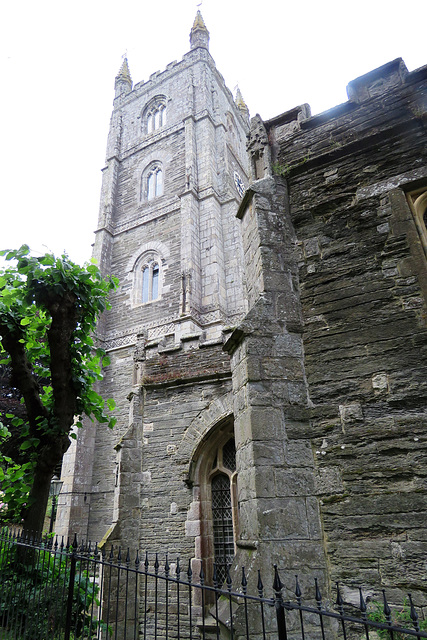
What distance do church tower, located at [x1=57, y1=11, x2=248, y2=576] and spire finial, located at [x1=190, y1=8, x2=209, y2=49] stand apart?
0.08 metres

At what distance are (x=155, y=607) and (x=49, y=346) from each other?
390 cm

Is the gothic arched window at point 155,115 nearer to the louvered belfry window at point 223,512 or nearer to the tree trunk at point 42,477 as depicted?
the louvered belfry window at point 223,512

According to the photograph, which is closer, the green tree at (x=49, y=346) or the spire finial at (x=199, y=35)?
the green tree at (x=49, y=346)

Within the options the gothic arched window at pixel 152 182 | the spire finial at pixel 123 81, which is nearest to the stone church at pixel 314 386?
the gothic arched window at pixel 152 182

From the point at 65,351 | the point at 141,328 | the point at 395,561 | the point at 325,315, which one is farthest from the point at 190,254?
the point at 395,561

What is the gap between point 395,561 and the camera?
3270 millimetres

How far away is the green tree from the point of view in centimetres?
597

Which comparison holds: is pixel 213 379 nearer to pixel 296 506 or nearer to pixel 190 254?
pixel 296 506

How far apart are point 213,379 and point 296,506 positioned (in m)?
4.90

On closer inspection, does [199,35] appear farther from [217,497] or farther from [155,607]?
[155,607]

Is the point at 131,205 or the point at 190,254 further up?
the point at 131,205

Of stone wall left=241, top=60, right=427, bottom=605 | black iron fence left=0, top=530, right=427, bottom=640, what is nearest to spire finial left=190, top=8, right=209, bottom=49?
stone wall left=241, top=60, right=427, bottom=605

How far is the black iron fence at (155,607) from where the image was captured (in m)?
2.53

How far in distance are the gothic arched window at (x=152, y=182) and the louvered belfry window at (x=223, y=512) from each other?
1613cm
